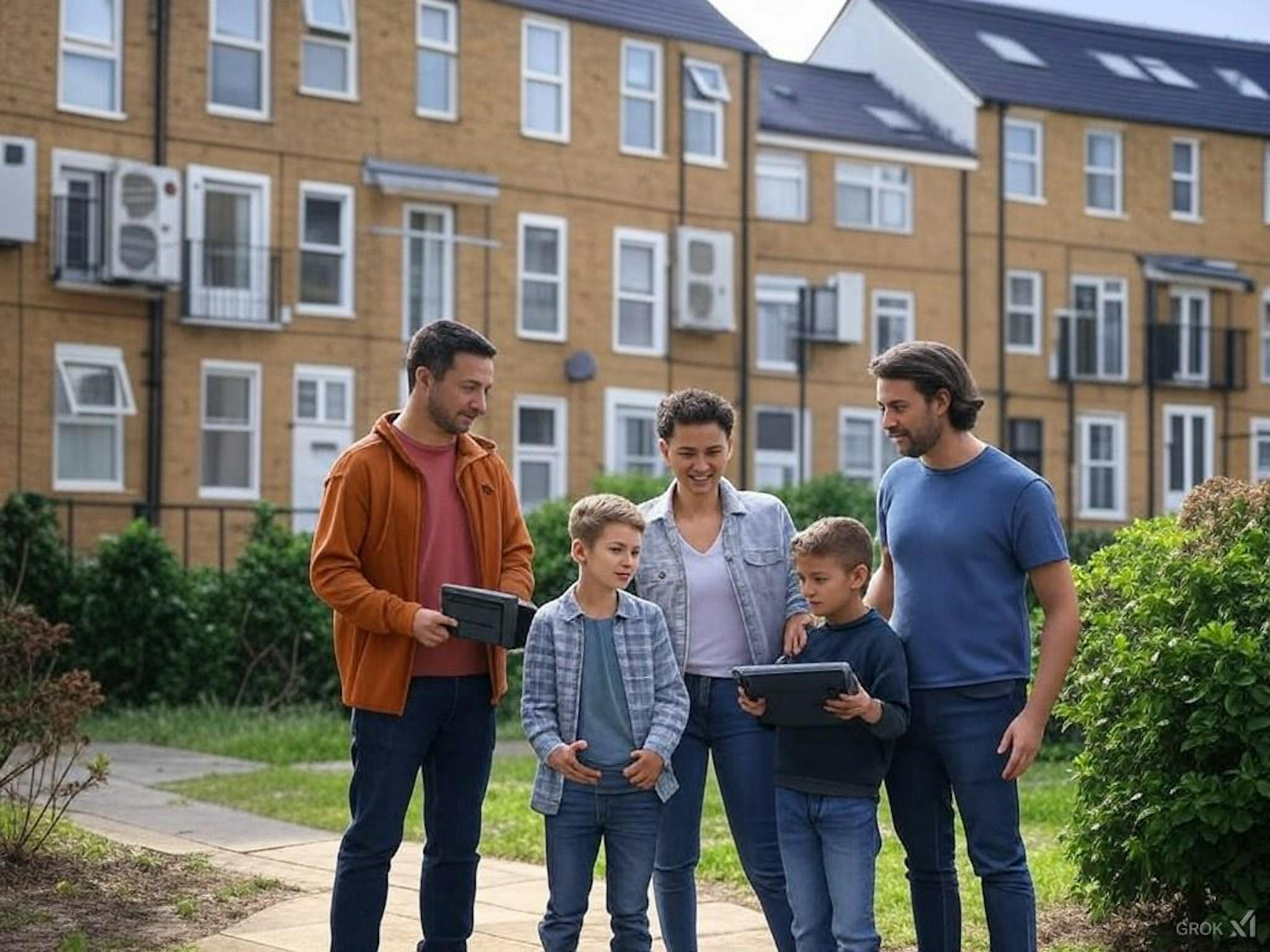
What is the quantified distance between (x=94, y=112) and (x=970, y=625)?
23778mm

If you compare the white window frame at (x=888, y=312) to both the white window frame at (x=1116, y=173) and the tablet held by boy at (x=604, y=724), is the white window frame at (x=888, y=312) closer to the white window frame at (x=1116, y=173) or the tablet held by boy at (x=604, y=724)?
the white window frame at (x=1116, y=173)

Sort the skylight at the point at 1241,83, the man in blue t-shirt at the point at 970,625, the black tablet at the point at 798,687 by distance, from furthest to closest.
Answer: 1. the skylight at the point at 1241,83
2. the man in blue t-shirt at the point at 970,625
3. the black tablet at the point at 798,687

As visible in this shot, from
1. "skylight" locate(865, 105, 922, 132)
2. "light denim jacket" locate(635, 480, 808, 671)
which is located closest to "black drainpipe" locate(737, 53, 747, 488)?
"skylight" locate(865, 105, 922, 132)

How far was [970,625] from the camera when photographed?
652cm

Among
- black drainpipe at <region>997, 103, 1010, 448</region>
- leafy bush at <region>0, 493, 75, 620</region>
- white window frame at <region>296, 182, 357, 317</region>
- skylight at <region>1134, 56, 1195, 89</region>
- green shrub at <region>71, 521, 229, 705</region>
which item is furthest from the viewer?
skylight at <region>1134, 56, 1195, 89</region>

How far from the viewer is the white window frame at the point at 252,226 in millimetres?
28938

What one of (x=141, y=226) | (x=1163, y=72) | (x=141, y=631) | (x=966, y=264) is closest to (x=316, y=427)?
(x=141, y=226)

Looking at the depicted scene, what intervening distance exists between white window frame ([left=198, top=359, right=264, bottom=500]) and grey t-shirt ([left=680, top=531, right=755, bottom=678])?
22.7 meters

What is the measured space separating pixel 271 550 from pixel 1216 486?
14.9 metres

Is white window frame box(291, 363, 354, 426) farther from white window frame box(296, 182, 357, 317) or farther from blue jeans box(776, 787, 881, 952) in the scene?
blue jeans box(776, 787, 881, 952)

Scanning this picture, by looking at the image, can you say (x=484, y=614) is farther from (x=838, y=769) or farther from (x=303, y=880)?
(x=303, y=880)

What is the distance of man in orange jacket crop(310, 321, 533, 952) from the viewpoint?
22.2 ft

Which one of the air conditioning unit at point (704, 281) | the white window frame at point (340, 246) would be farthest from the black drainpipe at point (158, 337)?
the air conditioning unit at point (704, 281)

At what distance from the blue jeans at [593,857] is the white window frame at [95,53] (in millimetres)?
23162
